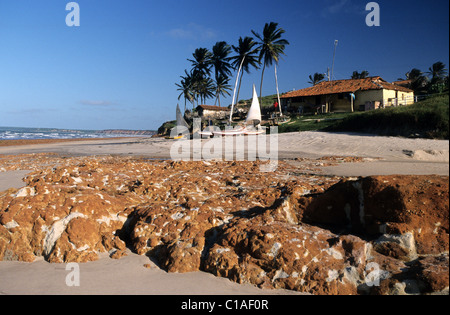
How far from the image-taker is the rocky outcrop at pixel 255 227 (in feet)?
5.56

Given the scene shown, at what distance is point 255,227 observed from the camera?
89.0 inches

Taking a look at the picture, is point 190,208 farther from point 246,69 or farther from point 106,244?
point 246,69

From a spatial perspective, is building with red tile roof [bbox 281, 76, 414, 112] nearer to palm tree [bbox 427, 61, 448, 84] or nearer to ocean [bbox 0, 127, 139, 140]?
palm tree [bbox 427, 61, 448, 84]

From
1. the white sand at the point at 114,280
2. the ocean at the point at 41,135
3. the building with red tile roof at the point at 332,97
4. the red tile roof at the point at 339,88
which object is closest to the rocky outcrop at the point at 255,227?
the white sand at the point at 114,280

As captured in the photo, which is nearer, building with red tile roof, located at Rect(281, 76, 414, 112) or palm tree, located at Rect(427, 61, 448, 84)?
palm tree, located at Rect(427, 61, 448, 84)

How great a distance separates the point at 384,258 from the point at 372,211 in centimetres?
29

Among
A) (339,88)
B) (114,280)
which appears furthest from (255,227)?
(339,88)

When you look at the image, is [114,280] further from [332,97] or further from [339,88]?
[332,97]

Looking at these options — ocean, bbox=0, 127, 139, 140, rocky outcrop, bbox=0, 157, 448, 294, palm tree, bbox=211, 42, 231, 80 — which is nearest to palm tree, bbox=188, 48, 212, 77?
palm tree, bbox=211, 42, 231, 80

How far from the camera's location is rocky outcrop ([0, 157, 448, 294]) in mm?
1693

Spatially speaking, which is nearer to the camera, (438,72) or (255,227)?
(438,72)
